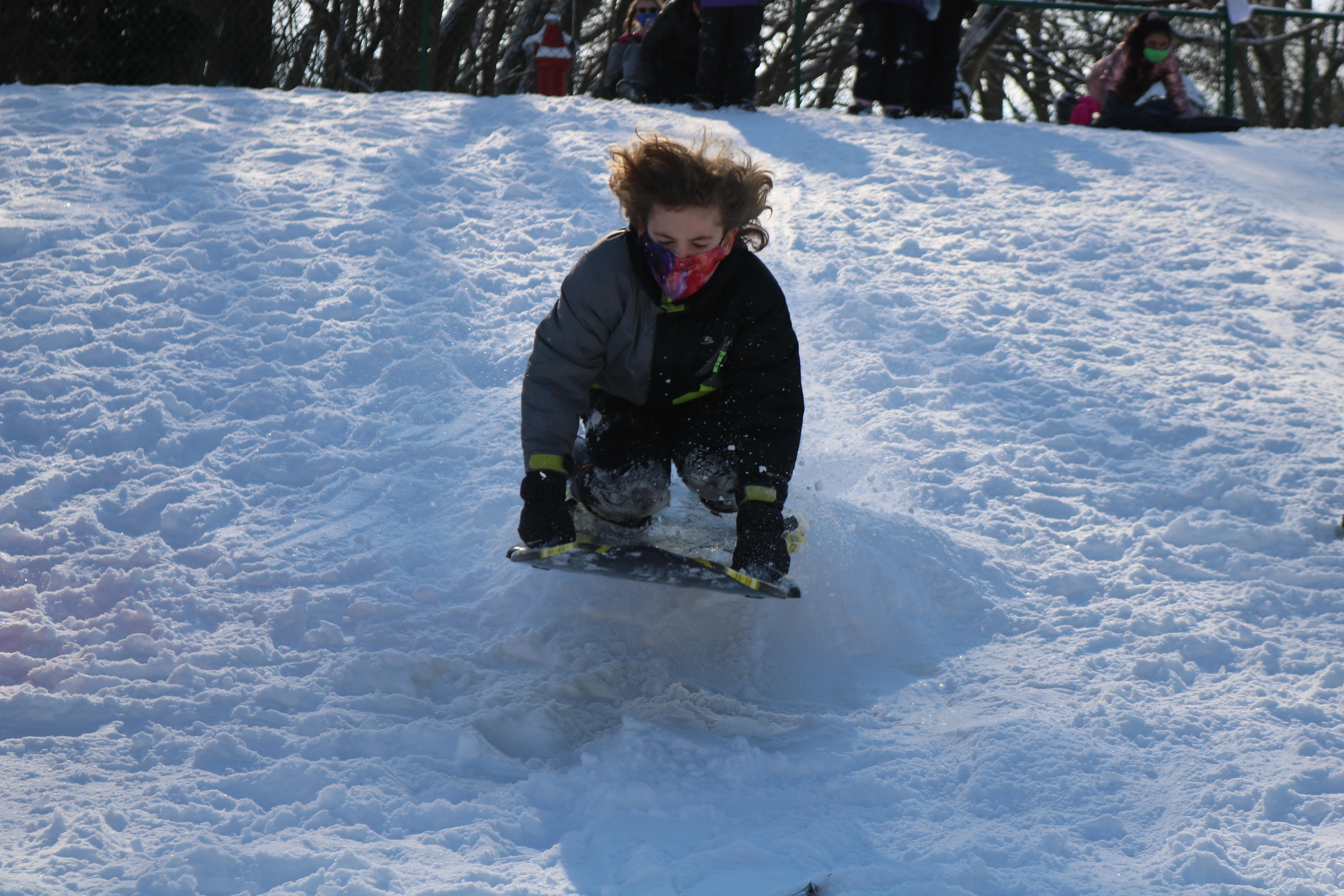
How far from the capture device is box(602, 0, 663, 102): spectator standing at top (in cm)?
758

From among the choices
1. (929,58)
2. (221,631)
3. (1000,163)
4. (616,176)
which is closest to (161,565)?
(221,631)

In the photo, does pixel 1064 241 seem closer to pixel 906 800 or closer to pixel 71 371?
pixel 906 800

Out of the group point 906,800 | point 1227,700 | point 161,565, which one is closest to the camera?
point 906,800

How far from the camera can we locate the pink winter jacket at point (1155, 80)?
7.55 metres

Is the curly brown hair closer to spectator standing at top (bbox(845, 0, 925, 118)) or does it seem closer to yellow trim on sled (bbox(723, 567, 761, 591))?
yellow trim on sled (bbox(723, 567, 761, 591))

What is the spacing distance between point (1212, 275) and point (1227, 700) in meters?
3.05

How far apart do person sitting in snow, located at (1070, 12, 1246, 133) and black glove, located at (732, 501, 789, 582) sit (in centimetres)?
616

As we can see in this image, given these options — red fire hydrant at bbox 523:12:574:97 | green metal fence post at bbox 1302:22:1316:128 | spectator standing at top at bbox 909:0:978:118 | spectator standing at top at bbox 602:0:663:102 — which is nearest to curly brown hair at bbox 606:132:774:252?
spectator standing at top at bbox 909:0:978:118

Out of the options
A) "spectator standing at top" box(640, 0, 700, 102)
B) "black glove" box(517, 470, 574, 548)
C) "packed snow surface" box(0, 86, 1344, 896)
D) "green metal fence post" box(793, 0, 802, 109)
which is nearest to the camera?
"packed snow surface" box(0, 86, 1344, 896)

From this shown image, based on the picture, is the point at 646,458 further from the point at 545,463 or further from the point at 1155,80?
the point at 1155,80

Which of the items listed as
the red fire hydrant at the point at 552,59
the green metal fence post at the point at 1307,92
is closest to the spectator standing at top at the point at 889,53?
the red fire hydrant at the point at 552,59

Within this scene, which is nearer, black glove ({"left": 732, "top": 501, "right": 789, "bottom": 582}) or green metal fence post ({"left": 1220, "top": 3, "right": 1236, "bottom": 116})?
black glove ({"left": 732, "top": 501, "right": 789, "bottom": 582})

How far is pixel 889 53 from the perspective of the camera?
7.05 m

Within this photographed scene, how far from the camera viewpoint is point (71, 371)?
3914 millimetres
